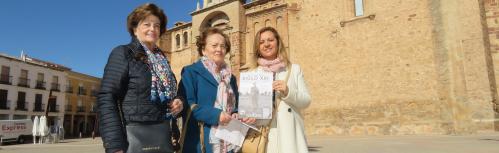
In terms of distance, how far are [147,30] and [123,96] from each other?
1.70 ft

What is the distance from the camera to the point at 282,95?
285cm

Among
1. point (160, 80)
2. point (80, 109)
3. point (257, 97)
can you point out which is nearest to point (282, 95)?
point (257, 97)

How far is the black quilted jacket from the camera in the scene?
7.34 feet

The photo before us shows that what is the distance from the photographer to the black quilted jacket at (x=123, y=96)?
224cm

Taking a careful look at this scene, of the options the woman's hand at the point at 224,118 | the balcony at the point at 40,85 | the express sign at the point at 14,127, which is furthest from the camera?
the balcony at the point at 40,85

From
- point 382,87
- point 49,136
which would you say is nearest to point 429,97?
point 382,87

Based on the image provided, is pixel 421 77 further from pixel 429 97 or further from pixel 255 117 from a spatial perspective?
pixel 255 117

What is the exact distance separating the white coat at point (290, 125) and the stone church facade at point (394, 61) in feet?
42.3

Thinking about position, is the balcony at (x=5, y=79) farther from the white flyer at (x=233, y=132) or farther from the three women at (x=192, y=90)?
the white flyer at (x=233, y=132)

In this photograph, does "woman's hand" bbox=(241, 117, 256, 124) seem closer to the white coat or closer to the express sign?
the white coat

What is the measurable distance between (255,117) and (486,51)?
45.5 ft

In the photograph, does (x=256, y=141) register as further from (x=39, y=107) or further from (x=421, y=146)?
(x=39, y=107)

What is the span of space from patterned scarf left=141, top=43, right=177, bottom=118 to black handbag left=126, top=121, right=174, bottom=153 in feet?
0.53

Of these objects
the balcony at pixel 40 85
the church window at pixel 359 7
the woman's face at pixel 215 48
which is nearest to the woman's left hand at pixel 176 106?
the woman's face at pixel 215 48
